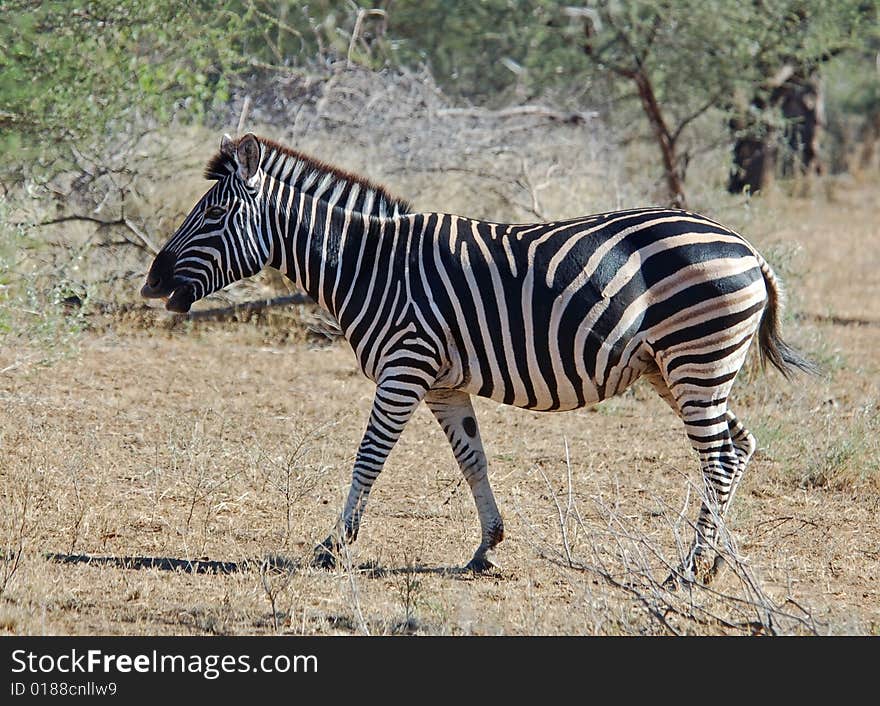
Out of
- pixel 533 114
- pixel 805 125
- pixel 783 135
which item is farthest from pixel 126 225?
pixel 805 125

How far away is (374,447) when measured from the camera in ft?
20.1

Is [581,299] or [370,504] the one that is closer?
[581,299]

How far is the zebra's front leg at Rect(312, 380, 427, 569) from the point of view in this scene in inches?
238

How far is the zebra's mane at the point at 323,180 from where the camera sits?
649 centimetres

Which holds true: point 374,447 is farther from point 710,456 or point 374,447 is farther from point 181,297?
point 710,456

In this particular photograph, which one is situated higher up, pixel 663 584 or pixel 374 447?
pixel 374 447

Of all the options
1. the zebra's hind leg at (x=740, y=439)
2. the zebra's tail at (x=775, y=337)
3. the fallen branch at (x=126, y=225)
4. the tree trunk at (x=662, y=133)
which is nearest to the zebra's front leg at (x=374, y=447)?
the zebra's hind leg at (x=740, y=439)

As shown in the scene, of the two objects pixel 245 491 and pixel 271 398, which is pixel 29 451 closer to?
pixel 245 491

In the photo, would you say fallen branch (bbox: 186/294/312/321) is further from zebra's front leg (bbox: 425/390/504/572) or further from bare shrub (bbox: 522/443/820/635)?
zebra's front leg (bbox: 425/390/504/572)

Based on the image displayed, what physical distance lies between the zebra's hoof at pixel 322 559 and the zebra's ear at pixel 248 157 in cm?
199

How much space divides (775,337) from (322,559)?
109 inches

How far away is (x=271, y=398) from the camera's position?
31.2ft
